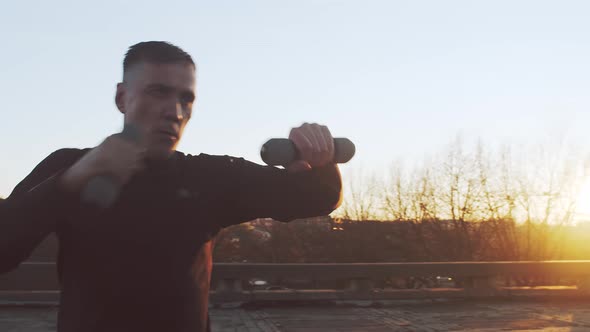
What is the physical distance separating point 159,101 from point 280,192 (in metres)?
0.52

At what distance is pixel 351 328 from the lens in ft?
25.4

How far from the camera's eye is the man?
4.91ft

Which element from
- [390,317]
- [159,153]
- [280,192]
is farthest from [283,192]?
[390,317]

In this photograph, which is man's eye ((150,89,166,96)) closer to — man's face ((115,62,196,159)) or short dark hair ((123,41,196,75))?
man's face ((115,62,196,159))

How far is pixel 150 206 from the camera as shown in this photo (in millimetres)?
1802

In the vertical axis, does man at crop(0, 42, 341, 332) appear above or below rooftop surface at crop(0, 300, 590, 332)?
above

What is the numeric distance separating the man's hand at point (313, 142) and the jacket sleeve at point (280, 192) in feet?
0.26

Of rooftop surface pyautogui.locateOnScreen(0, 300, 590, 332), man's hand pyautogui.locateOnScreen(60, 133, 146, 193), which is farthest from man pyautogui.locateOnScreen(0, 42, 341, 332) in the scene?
rooftop surface pyautogui.locateOnScreen(0, 300, 590, 332)

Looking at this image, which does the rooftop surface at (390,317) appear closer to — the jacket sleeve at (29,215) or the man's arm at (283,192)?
the man's arm at (283,192)

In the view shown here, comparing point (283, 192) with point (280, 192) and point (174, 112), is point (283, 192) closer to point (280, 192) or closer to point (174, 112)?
point (280, 192)

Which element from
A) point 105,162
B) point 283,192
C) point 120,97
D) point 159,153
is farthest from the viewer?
point 120,97

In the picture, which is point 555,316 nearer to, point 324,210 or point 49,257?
point 324,210

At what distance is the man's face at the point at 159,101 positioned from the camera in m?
1.89

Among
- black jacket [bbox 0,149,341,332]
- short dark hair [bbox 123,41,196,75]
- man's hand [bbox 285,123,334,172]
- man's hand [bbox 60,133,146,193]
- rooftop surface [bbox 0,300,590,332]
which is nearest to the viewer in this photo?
man's hand [bbox 60,133,146,193]
